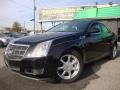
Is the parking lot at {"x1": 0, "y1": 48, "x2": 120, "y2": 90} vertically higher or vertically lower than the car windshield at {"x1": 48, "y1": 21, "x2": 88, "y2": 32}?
lower

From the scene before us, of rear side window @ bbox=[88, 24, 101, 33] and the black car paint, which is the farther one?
rear side window @ bbox=[88, 24, 101, 33]

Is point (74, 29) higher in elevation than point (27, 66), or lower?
higher

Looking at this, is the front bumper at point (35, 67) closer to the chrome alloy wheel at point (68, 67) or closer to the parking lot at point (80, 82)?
the parking lot at point (80, 82)

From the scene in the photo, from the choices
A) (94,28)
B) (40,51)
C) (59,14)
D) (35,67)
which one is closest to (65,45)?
(40,51)

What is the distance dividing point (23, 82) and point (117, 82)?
2.31 metres

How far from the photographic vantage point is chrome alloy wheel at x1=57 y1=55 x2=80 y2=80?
5.13 m

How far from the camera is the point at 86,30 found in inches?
240

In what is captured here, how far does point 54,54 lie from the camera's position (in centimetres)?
486

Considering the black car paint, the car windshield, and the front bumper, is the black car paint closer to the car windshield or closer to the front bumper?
the front bumper

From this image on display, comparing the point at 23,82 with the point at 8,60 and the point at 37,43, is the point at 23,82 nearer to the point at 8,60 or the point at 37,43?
the point at 8,60

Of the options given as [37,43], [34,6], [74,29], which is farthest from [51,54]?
[34,6]

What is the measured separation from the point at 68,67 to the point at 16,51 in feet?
4.35

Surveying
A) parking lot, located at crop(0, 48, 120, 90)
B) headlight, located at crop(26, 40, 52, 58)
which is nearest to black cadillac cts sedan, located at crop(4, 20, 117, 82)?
headlight, located at crop(26, 40, 52, 58)

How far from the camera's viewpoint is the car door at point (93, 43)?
237 inches
